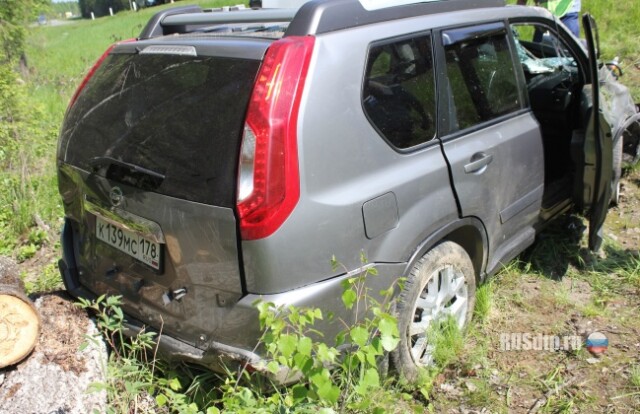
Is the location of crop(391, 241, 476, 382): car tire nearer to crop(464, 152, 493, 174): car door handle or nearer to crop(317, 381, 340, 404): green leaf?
crop(464, 152, 493, 174): car door handle

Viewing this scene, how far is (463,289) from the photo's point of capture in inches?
118

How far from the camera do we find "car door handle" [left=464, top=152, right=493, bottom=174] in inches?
107

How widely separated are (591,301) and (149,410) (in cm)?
270

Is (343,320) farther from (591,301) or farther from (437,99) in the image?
(591,301)

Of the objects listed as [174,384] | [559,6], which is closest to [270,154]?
[174,384]

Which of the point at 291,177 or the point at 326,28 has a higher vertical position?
the point at 326,28

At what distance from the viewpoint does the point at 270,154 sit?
197 centimetres

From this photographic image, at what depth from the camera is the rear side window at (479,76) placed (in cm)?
273

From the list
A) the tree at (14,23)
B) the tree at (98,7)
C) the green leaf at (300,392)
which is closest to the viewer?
the green leaf at (300,392)

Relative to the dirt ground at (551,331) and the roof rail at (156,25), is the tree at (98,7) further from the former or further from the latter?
the dirt ground at (551,331)

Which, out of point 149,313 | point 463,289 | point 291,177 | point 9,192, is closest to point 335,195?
point 291,177

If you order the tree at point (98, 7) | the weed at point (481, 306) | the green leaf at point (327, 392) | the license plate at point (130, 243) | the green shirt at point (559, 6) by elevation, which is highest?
the tree at point (98, 7)

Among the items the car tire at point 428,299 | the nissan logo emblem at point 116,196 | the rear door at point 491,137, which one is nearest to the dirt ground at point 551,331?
the car tire at point 428,299

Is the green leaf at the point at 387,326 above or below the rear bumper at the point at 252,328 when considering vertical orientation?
above
